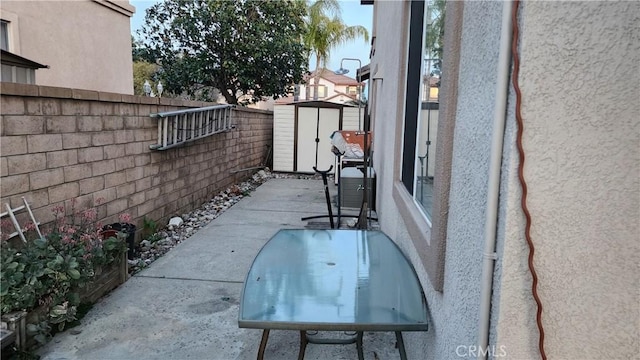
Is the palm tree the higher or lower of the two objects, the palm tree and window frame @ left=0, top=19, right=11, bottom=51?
the higher

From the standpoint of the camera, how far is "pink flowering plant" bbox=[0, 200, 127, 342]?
2.71 metres

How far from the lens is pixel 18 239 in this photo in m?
3.21

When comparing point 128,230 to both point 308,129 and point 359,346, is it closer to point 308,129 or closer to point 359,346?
point 359,346

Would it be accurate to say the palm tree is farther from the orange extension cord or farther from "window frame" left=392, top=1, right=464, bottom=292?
the orange extension cord

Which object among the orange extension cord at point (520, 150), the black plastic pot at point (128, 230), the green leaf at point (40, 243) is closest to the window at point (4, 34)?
the black plastic pot at point (128, 230)

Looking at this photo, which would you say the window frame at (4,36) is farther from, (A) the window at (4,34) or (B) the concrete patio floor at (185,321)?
(B) the concrete patio floor at (185,321)

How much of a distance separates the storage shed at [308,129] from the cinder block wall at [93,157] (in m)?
5.27

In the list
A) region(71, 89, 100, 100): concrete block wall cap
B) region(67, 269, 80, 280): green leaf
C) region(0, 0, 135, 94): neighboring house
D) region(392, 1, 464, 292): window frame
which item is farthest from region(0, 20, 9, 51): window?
region(392, 1, 464, 292): window frame

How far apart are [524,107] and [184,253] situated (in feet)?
14.9

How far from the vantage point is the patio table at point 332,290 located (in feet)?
6.67

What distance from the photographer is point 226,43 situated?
11.8 metres

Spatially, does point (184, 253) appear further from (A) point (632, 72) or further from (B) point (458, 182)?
(A) point (632, 72)

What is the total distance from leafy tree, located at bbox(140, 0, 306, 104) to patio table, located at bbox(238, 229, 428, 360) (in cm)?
964

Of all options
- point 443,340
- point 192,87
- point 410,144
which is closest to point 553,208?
point 443,340
